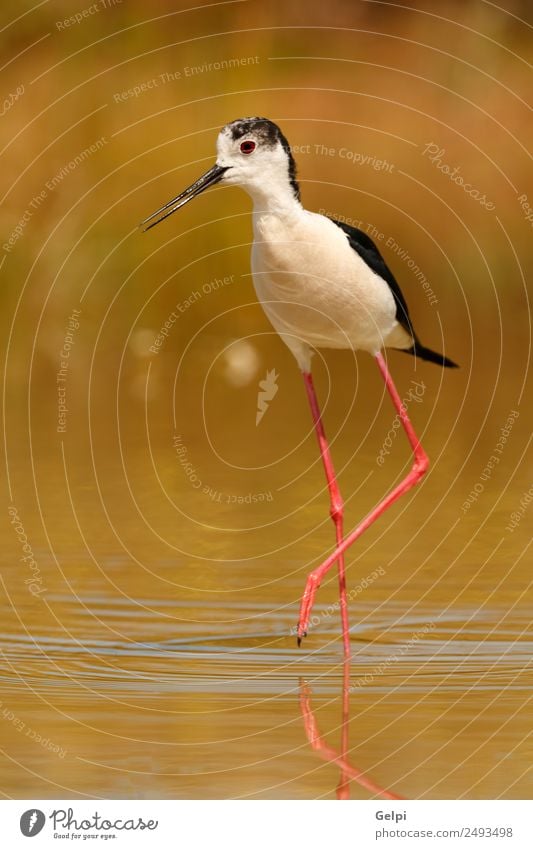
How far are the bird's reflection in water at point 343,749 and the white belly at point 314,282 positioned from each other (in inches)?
61.7

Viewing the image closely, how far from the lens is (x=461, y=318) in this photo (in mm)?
15859

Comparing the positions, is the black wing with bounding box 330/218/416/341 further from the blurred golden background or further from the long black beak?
the blurred golden background

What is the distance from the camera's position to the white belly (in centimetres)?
731

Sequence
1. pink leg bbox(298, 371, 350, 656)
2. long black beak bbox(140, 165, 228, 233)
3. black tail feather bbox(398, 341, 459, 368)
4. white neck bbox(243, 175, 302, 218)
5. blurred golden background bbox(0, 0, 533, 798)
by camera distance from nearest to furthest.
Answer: blurred golden background bbox(0, 0, 533, 798)
long black beak bbox(140, 165, 228, 233)
white neck bbox(243, 175, 302, 218)
pink leg bbox(298, 371, 350, 656)
black tail feather bbox(398, 341, 459, 368)

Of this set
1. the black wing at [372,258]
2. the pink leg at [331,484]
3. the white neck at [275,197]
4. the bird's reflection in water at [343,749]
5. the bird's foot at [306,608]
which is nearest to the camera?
the bird's reflection in water at [343,749]

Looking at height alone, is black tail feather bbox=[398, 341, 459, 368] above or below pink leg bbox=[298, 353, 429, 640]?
above

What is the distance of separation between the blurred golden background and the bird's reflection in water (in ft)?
0.16

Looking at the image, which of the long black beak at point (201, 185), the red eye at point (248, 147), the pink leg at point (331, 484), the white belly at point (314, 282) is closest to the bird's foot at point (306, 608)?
the pink leg at point (331, 484)

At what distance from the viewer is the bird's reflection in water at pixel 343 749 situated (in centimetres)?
512

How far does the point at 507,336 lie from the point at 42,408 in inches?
170

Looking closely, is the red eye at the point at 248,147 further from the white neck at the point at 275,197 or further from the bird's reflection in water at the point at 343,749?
the bird's reflection in water at the point at 343,749

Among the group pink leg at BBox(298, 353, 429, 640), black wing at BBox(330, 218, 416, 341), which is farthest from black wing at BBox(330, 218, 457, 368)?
pink leg at BBox(298, 353, 429, 640)

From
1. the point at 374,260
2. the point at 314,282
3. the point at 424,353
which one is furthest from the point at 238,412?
the point at 314,282

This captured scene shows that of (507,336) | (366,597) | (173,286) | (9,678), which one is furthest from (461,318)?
(9,678)
